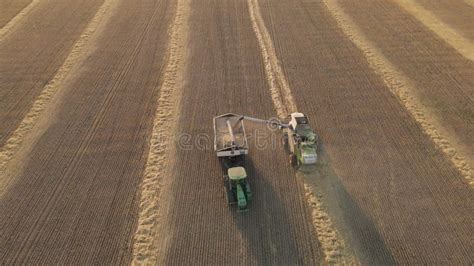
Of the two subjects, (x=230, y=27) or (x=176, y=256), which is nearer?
(x=176, y=256)

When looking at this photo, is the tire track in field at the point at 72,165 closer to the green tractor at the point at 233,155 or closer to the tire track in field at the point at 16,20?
the green tractor at the point at 233,155

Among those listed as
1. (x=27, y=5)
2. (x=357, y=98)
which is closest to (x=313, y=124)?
(x=357, y=98)

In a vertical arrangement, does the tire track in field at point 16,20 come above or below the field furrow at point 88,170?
above

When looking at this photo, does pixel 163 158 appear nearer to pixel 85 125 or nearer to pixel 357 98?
pixel 85 125

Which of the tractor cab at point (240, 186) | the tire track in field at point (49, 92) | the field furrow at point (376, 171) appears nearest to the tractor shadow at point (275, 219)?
the tractor cab at point (240, 186)

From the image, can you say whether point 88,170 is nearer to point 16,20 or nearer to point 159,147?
point 159,147

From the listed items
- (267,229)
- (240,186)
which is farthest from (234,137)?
(267,229)
